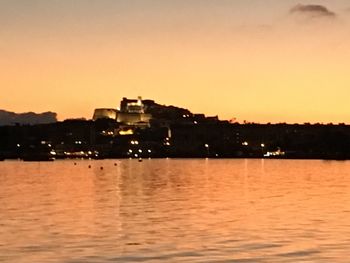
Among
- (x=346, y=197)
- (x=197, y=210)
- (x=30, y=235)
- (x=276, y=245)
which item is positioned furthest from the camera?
(x=346, y=197)

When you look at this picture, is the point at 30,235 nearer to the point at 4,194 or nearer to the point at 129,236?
the point at 129,236

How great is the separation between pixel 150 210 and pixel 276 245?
521 inches

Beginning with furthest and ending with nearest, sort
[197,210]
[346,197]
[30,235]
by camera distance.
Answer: [346,197] < [197,210] < [30,235]

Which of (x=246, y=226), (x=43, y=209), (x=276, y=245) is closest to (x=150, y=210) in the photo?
(x=43, y=209)

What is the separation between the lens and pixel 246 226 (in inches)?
1131

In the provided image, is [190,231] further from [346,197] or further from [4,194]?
[4,194]

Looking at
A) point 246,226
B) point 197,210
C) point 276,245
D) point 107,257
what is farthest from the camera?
point 197,210

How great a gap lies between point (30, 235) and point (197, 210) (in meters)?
11.7

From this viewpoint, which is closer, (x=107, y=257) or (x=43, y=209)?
(x=107, y=257)

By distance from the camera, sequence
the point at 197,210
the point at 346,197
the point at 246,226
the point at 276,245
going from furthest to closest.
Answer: the point at 346,197, the point at 197,210, the point at 246,226, the point at 276,245

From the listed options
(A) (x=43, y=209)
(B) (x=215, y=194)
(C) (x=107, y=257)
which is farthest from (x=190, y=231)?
(B) (x=215, y=194)

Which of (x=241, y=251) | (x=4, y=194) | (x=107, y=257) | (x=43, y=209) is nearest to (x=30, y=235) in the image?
(x=107, y=257)

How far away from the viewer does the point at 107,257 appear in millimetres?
21500

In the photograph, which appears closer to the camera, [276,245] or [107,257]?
[107,257]
